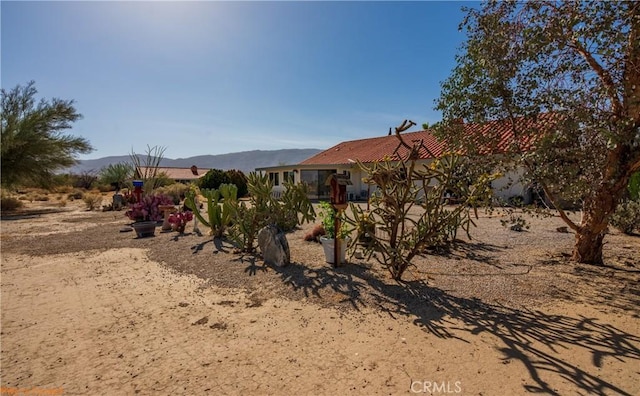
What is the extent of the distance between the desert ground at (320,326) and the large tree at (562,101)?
1.50 metres

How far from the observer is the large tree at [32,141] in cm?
1702

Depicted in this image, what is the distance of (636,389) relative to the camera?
233cm

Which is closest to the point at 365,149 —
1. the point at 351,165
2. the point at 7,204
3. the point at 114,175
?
the point at 351,165

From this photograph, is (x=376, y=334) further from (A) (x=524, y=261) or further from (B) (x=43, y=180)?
(B) (x=43, y=180)

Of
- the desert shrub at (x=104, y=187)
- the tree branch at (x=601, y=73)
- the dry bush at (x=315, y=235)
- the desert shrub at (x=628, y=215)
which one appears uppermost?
the tree branch at (x=601, y=73)

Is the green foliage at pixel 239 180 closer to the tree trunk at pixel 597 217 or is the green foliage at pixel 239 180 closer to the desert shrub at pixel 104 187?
the desert shrub at pixel 104 187

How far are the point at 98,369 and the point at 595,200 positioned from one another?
7161 mm

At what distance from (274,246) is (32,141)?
64.6ft

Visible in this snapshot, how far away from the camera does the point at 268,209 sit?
20.6 ft

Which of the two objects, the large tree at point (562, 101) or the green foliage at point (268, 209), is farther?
the green foliage at point (268, 209)

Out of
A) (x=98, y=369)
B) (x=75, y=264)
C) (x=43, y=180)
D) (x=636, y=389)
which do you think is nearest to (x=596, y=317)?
(x=636, y=389)

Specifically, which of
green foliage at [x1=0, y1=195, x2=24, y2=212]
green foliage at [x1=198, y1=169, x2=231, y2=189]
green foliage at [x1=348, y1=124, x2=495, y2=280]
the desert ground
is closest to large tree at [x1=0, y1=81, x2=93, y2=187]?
green foliage at [x1=0, y1=195, x2=24, y2=212]

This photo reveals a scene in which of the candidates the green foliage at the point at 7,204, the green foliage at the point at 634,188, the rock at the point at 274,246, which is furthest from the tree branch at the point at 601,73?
the green foliage at the point at 7,204

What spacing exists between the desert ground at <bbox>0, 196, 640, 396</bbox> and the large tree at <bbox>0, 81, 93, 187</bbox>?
15259mm
